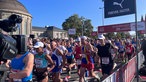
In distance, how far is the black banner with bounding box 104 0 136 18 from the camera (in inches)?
290

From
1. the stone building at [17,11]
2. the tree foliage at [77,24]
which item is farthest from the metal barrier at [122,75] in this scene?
the tree foliage at [77,24]

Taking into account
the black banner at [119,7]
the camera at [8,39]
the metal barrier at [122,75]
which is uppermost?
the black banner at [119,7]

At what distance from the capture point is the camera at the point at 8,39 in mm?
2791

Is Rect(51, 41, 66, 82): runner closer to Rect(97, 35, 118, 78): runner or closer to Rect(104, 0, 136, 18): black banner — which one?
Rect(97, 35, 118, 78): runner

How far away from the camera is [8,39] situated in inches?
114

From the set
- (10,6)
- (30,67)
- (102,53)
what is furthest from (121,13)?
(10,6)

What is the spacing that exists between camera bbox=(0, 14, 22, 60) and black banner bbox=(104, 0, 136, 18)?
5015mm

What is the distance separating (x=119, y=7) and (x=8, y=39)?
17.0 feet

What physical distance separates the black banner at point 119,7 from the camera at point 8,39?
5015 mm

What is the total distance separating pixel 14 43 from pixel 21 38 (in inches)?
5.3

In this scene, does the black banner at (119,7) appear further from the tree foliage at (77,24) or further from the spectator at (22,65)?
the tree foliage at (77,24)

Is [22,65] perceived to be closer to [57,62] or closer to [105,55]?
[57,62]

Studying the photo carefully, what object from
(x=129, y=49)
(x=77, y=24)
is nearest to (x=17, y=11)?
(x=77, y=24)

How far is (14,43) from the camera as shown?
2.98 meters
